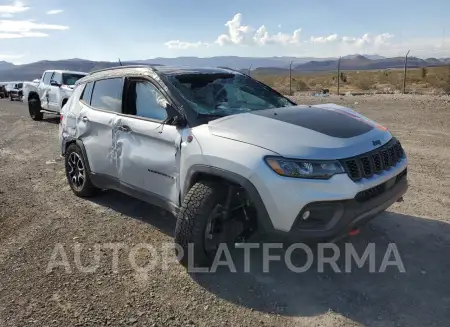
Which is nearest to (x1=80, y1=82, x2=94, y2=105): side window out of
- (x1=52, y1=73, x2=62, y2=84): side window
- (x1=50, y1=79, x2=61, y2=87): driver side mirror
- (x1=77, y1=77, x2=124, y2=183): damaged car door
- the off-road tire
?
(x1=77, y1=77, x2=124, y2=183): damaged car door

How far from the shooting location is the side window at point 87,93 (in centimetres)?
509

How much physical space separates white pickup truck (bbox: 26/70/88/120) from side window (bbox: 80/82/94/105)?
7924 mm

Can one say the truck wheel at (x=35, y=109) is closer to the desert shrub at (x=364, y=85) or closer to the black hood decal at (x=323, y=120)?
the black hood decal at (x=323, y=120)

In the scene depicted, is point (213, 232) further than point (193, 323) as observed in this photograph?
Yes

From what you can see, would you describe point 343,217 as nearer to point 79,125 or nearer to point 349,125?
point 349,125

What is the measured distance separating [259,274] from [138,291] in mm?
1001

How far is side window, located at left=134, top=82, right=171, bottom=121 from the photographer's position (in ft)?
12.7

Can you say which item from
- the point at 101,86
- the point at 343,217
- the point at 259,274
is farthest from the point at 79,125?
the point at 343,217

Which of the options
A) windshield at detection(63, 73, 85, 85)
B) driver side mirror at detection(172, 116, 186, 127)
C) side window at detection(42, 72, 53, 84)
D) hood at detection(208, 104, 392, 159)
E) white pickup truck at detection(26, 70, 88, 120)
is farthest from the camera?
side window at detection(42, 72, 53, 84)

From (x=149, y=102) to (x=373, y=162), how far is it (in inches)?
85.8

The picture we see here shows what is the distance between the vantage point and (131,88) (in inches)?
169

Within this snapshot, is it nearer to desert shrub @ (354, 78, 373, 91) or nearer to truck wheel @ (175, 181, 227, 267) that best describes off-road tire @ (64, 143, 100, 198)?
truck wheel @ (175, 181, 227, 267)

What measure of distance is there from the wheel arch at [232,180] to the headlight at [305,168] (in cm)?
23

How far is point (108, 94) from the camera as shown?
186 inches
